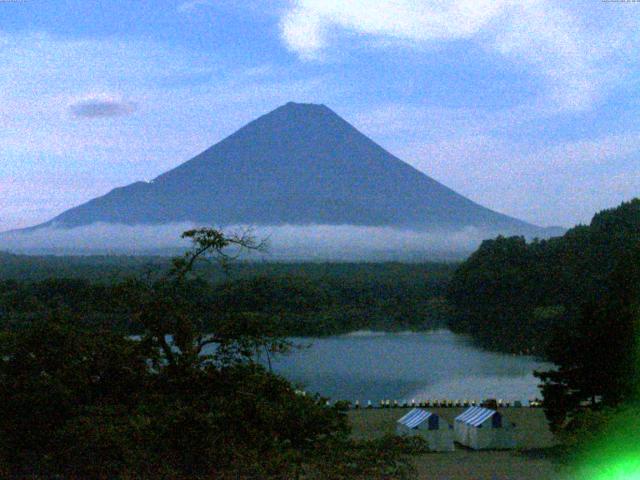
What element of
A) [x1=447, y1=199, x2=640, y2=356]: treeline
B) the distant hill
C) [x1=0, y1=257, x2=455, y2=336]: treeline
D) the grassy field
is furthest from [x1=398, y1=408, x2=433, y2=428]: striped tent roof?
the distant hill

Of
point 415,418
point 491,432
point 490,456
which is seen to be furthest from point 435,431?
point 490,456

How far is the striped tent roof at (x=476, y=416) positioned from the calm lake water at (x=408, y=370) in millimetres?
3787

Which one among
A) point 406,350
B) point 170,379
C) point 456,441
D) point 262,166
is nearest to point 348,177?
point 262,166

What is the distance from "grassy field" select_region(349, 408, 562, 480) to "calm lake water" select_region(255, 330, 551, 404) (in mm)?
2262

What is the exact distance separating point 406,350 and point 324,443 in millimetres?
27811

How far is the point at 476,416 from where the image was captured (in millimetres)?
15344

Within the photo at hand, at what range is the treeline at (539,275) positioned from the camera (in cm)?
4631

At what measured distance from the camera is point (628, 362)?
13.3m

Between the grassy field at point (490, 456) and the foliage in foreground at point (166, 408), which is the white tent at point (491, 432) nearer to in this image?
the grassy field at point (490, 456)

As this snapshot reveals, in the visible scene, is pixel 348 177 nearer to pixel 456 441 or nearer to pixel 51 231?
pixel 51 231

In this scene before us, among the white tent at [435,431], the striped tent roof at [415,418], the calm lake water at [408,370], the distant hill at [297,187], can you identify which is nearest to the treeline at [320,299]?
the calm lake water at [408,370]

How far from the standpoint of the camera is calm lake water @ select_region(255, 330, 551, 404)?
76.0 ft

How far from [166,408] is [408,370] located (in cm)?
2208

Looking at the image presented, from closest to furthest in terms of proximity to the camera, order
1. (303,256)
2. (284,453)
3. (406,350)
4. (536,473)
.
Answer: (284,453)
(536,473)
(406,350)
(303,256)
